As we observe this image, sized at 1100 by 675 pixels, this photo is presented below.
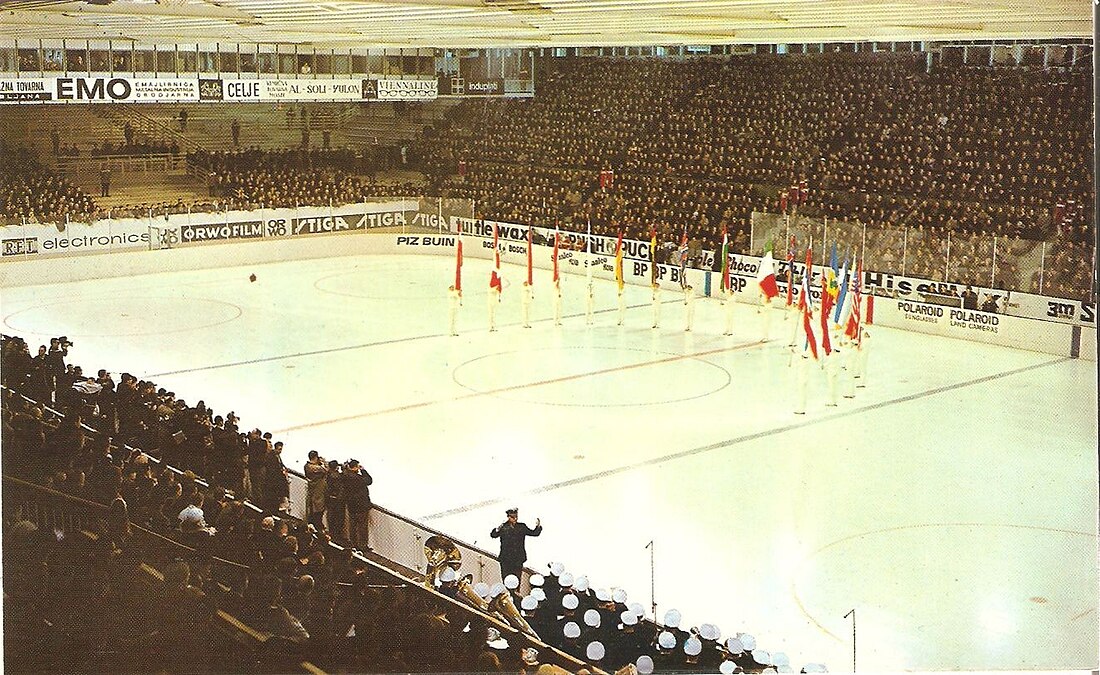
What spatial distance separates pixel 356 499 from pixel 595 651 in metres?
3.27

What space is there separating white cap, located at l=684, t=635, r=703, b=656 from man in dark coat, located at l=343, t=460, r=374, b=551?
3.49 metres

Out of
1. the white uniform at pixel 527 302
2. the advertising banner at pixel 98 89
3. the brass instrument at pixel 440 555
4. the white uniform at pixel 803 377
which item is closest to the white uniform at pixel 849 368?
the white uniform at pixel 803 377

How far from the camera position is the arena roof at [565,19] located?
13812 millimetres

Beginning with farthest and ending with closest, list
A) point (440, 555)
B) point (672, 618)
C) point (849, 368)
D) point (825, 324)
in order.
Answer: point (849, 368) < point (825, 324) < point (440, 555) < point (672, 618)

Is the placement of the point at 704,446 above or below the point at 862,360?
below

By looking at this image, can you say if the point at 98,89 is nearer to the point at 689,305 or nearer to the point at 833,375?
the point at 689,305

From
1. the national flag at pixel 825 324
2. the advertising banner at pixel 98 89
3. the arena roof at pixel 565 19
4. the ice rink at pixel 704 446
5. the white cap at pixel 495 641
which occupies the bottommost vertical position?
the ice rink at pixel 704 446

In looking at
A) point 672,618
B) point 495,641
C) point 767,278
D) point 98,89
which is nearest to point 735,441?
point 767,278

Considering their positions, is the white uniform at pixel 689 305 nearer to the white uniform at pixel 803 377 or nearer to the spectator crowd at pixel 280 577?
the white uniform at pixel 803 377

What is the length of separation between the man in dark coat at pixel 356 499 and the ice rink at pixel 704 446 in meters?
1.15

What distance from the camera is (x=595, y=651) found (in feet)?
26.1

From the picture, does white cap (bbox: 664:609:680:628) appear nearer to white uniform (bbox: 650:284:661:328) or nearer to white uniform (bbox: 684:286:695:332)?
white uniform (bbox: 684:286:695:332)

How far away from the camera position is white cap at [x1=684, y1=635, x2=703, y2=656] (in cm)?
778

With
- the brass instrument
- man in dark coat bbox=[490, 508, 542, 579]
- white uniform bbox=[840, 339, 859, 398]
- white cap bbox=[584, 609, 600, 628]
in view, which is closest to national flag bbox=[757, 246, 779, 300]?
white uniform bbox=[840, 339, 859, 398]
